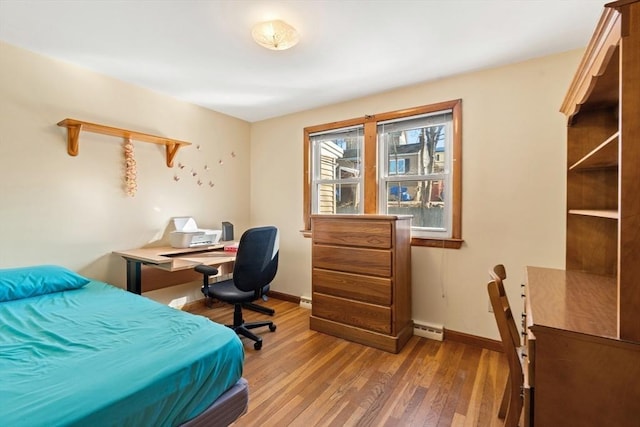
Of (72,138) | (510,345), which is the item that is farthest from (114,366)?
(72,138)

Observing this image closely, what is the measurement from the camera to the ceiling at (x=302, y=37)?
1.71 meters

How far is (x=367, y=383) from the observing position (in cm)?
196

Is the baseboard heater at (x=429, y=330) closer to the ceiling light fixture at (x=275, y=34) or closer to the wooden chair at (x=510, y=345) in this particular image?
the wooden chair at (x=510, y=345)

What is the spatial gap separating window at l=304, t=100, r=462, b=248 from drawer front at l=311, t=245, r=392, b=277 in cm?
52

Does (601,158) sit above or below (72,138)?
below

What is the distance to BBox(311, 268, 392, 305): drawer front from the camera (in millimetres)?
2416

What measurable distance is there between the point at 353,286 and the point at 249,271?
90 cm

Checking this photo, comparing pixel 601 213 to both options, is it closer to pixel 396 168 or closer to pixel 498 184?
pixel 498 184

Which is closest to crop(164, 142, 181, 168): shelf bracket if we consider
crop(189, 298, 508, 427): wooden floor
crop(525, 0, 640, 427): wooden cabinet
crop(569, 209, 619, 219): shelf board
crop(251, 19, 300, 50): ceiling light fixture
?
crop(251, 19, 300, 50): ceiling light fixture

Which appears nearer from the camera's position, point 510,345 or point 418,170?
point 510,345

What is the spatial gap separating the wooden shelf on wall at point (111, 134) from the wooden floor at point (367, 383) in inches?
82.5

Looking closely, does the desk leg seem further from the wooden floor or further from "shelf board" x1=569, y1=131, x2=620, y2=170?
"shelf board" x1=569, y1=131, x2=620, y2=170

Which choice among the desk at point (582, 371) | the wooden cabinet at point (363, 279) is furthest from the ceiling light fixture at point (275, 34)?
the desk at point (582, 371)

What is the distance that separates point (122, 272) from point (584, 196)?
3.80 metres
